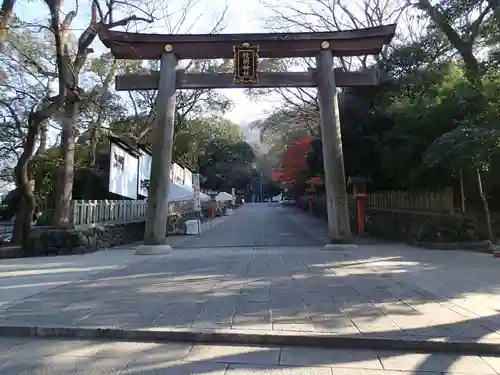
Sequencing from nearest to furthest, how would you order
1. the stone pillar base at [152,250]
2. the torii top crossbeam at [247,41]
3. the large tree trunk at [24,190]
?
1. the stone pillar base at [152,250]
2. the torii top crossbeam at [247,41]
3. the large tree trunk at [24,190]

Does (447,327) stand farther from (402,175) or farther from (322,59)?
(402,175)

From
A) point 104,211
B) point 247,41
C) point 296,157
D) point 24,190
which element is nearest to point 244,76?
point 247,41

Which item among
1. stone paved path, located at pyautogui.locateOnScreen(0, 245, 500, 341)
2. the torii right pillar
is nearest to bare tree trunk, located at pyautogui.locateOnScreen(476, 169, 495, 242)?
stone paved path, located at pyautogui.locateOnScreen(0, 245, 500, 341)

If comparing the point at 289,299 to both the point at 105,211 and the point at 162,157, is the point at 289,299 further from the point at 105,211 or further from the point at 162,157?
the point at 105,211

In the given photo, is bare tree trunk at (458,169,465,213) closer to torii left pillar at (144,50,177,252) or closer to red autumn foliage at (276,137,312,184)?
torii left pillar at (144,50,177,252)

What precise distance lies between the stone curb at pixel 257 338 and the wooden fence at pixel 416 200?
10.4m

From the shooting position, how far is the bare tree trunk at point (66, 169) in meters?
16.0

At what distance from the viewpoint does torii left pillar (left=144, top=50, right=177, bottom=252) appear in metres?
14.1

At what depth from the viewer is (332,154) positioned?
47.3 ft

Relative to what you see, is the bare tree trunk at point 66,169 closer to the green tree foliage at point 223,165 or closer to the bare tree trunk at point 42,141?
the bare tree trunk at point 42,141

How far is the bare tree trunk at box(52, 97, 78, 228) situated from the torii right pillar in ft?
27.9

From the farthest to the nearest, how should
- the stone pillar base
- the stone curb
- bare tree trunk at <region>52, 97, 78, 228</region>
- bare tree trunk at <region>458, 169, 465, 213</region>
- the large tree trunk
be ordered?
bare tree trunk at <region>52, 97, 78, 228</region> → the large tree trunk → bare tree trunk at <region>458, 169, 465, 213</region> → the stone pillar base → the stone curb

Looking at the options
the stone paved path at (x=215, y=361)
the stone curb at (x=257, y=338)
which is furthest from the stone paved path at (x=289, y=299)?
the stone paved path at (x=215, y=361)

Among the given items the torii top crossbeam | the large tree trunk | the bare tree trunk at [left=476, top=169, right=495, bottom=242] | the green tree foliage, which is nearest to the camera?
the bare tree trunk at [left=476, top=169, right=495, bottom=242]
